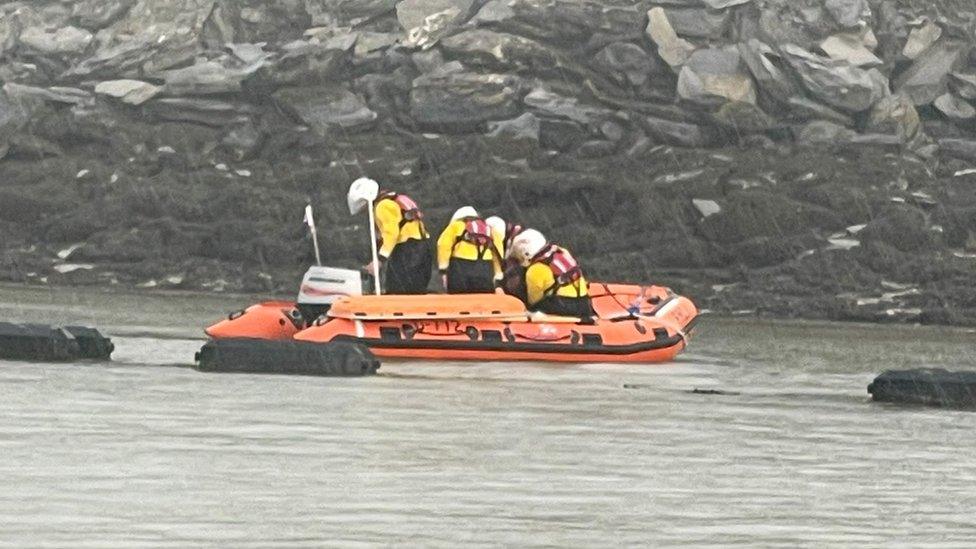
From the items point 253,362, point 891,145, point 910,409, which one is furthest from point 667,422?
point 891,145

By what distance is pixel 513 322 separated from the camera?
2845cm

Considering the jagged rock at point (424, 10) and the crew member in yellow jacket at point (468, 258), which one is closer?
the crew member in yellow jacket at point (468, 258)

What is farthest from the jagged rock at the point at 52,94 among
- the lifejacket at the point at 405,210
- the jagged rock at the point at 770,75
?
the lifejacket at the point at 405,210

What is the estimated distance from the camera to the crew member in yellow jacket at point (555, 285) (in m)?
29.3

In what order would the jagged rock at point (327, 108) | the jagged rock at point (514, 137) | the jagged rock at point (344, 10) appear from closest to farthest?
the jagged rock at point (514, 137) < the jagged rock at point (327, 108) < the jagged rock at point (344, 10)

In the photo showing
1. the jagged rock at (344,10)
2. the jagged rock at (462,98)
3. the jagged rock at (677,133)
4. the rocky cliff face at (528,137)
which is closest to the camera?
the rocky cliff face at (528,137)

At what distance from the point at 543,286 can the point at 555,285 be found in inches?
5.7

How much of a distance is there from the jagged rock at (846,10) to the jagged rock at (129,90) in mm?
13239

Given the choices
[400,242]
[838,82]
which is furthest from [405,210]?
[838,82]

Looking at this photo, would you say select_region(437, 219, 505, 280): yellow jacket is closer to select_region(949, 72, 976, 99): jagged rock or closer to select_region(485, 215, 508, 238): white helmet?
select_region(485, 215, 508, 238): white helmet

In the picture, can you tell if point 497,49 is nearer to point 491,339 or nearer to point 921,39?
point 921,39

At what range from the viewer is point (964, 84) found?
53969 mm

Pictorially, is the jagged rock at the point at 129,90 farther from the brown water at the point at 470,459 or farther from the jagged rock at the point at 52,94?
the brown water at the point at 470,459

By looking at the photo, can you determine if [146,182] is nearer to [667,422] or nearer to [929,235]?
[929,235]
